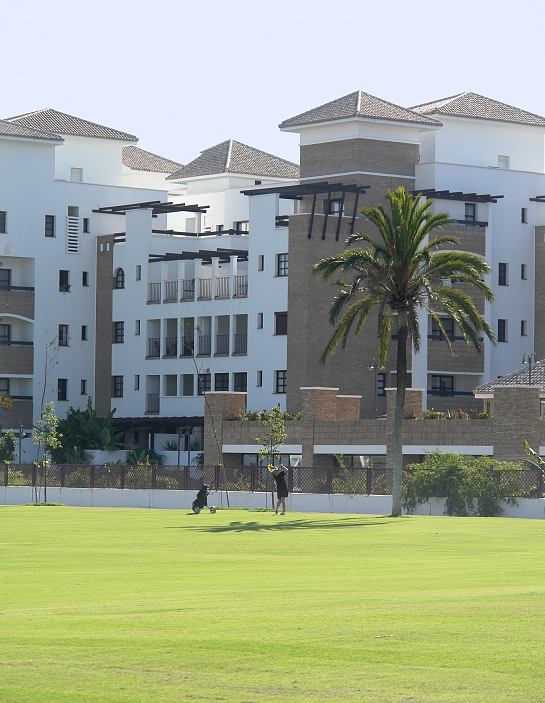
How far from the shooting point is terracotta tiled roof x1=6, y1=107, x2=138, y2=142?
8612cm

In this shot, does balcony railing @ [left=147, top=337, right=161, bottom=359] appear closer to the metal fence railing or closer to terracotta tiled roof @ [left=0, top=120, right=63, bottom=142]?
terracotta tiled roof @ [left=0, top=120, right=63, bottom=142]

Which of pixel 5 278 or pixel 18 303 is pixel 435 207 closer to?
pixel 18 303

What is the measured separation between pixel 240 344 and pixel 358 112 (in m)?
14.1

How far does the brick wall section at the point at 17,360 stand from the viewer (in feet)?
267

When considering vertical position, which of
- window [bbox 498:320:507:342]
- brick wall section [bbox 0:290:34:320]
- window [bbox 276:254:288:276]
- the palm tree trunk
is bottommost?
the palm tree trunk

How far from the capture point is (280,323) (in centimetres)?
7212

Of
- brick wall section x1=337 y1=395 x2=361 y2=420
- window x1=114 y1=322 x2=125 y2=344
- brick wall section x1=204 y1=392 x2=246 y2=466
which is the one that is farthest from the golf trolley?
window x1=114 y1=322 x2=125 y2=344

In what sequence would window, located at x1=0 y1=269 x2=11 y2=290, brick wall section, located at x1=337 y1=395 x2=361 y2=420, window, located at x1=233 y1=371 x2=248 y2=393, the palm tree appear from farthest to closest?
window, located at x1=0 y1=269 x2=11 y2=290 → window, located at x1=233 y1=371 x2=248 y2=393 → brick wall section, located at x1=337 y1=395 x2=361 y2=420 → the palm tree

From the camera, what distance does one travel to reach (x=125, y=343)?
81688 mm

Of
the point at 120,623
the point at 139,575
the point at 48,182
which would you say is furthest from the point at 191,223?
the point at 120,623

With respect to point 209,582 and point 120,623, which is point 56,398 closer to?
point 209,582

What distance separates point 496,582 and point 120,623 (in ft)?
A: 22.7

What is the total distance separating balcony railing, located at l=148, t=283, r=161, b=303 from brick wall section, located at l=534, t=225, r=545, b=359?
21487 millimetres

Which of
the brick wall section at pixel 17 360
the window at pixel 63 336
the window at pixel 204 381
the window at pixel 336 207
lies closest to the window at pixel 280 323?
the window at pixel 336 207
